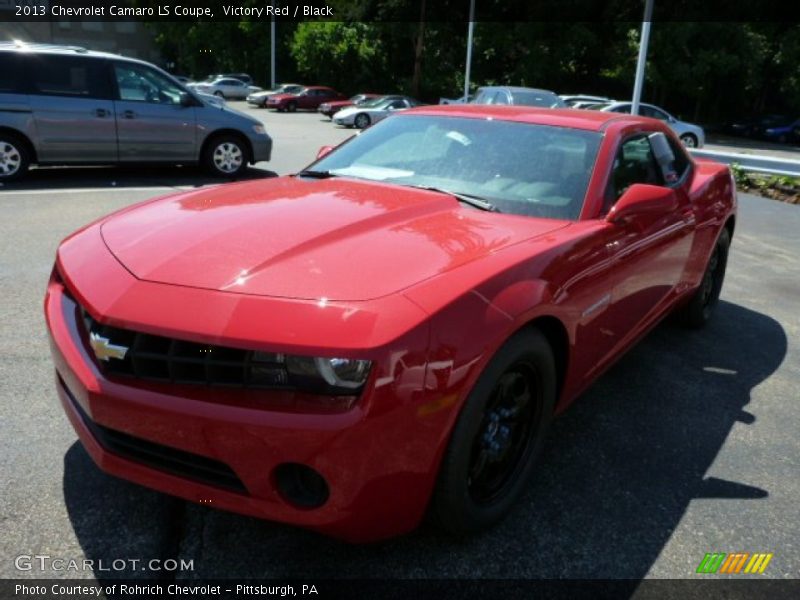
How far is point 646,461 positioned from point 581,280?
0.93 m

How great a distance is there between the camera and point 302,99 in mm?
35125

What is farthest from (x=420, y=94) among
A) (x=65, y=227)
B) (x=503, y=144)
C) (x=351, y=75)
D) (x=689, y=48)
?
(x=503, y=144)

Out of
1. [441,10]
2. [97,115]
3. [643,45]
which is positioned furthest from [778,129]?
[97,115]

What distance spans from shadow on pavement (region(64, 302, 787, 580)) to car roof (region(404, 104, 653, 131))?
1438mm

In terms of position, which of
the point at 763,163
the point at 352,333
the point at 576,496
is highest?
the point at 352,333

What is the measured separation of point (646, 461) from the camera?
10.2 feet

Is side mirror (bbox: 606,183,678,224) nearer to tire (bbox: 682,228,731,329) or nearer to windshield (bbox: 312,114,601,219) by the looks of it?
windshield (bbox: 312,114,601,219)

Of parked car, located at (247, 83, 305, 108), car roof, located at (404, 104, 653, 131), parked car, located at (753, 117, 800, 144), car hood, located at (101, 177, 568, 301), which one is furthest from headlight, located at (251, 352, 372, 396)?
parked car, located at (247, 83, 305, 108)

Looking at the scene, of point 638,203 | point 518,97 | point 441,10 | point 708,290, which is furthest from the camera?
point 441,10

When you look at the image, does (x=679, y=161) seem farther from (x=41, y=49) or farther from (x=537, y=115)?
(x=41, y=49)

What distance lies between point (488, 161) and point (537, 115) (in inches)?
21.3

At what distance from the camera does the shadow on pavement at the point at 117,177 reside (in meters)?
9.20

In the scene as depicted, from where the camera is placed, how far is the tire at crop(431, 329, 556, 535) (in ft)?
7.25

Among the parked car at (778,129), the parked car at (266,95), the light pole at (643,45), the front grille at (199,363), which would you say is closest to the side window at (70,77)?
the front grille at (199,363)
